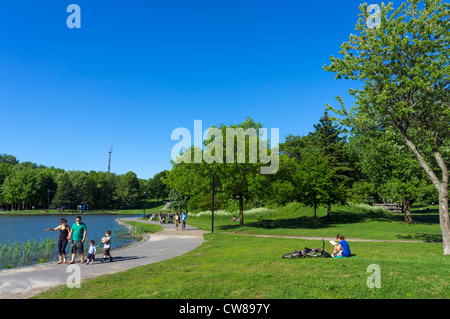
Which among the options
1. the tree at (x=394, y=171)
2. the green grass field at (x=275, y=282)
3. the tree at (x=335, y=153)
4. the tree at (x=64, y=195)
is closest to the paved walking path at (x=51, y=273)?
the green grass field at (x=275, y=282)

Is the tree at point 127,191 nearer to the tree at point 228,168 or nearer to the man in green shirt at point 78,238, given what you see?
the tree at point 228,168

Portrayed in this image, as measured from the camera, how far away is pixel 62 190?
91062 mm

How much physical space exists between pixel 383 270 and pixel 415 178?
28155 millimetres

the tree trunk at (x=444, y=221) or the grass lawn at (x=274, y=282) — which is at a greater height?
the tree trunk at (x=444, y=221)

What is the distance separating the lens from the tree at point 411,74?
46.2 ft

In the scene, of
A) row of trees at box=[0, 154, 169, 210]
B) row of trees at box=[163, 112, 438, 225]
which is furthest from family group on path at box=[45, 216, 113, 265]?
row of trees at box=[0, 154, 169, 210]

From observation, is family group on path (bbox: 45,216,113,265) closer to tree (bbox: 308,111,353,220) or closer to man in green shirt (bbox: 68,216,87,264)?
man in green shirt (bbox: 68,216,87,264)

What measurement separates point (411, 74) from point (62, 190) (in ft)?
325

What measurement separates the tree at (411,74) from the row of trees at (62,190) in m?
74.2

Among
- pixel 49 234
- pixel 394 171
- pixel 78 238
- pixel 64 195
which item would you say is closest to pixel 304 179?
pixel 394 171

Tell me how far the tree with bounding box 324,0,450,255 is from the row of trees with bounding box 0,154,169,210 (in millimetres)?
74196
